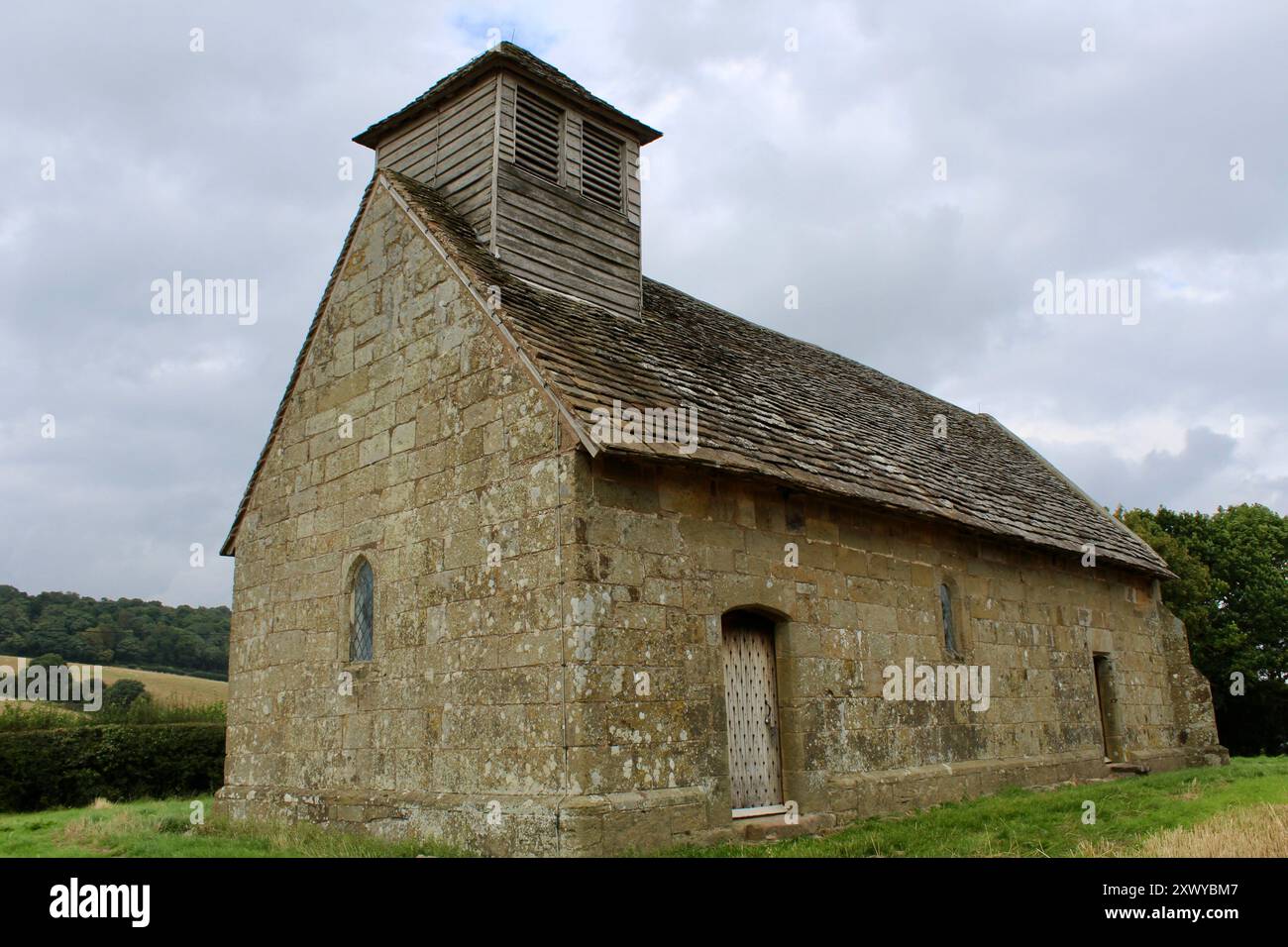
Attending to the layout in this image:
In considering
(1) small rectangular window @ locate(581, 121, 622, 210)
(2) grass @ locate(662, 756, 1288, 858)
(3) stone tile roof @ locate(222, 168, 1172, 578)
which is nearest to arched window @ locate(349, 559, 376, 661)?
(3) stone tile roof @ locate(222, 168, 1172, 578)

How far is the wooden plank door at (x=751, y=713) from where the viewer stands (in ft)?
33.4

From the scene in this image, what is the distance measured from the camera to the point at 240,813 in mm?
12641

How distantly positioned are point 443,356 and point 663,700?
4.53 meters

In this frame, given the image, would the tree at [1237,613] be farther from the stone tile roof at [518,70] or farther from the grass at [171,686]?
the grass at [171,686]

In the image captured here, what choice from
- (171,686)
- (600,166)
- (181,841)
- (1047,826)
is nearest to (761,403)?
(600,166)

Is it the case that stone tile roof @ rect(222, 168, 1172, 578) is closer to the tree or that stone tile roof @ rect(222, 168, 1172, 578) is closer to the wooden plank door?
the wooden plank door

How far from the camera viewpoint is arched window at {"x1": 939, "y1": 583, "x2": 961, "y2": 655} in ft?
44.0

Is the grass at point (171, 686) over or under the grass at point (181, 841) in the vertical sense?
over

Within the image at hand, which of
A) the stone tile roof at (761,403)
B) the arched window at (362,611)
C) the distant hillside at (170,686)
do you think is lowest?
the distant hillside at (170,686)

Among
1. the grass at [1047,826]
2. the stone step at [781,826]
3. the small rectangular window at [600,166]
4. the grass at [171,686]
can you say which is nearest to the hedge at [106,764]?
the grass at [171,686]

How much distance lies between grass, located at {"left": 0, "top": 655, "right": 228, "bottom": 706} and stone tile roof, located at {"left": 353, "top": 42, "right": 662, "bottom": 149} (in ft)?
47.7

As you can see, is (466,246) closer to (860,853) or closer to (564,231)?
(564,231)

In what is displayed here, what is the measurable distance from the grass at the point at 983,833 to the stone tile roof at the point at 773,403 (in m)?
3.63

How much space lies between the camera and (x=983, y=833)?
942 centimetres
